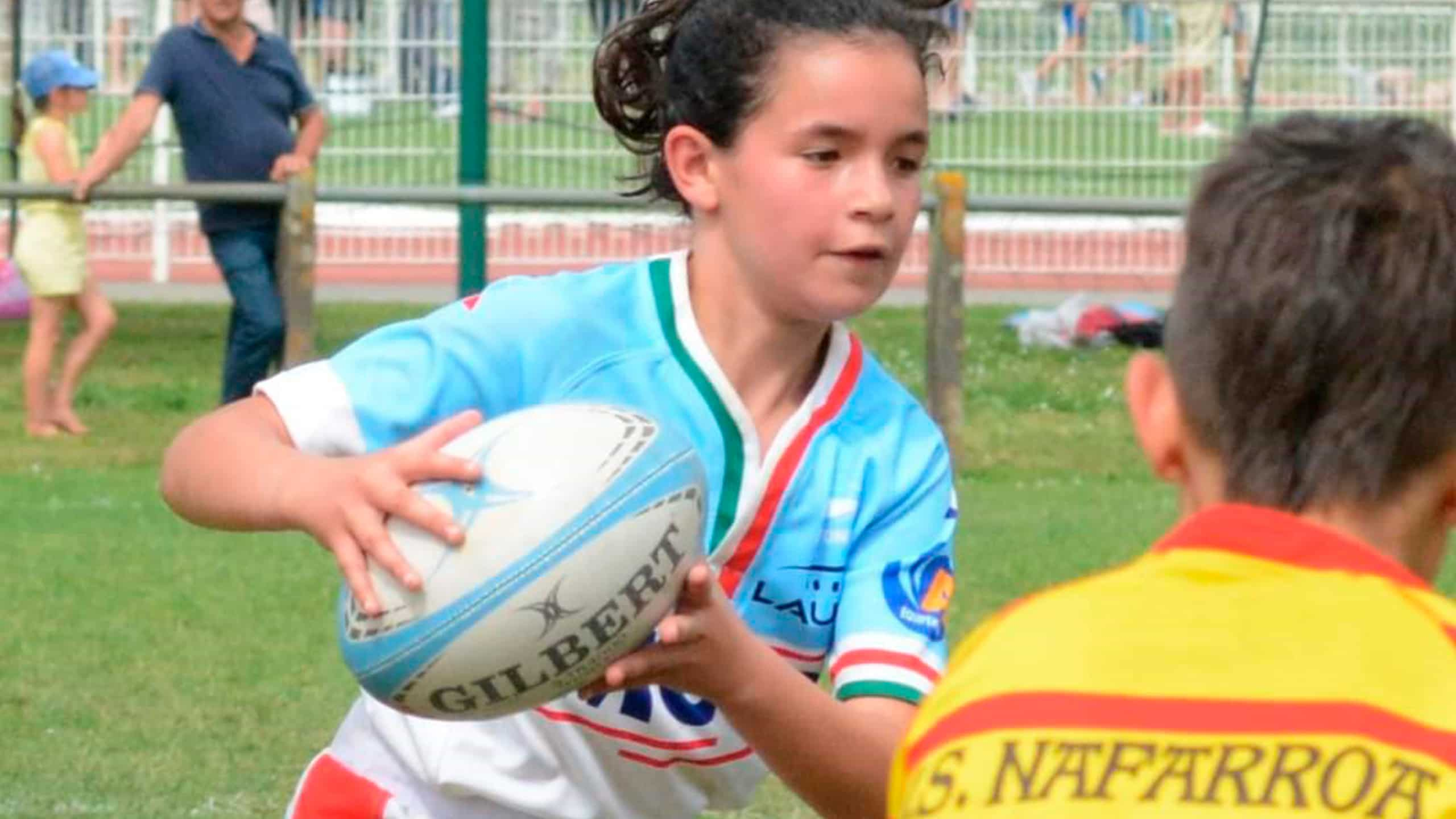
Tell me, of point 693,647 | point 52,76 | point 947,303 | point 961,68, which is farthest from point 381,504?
point 961,68

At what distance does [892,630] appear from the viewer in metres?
3.51

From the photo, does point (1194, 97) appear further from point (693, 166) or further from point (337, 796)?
point (337, 796)

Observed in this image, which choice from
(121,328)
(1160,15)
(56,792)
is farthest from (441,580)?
(1160,15)

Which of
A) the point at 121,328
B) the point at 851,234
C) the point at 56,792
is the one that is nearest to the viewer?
the point at 851,234

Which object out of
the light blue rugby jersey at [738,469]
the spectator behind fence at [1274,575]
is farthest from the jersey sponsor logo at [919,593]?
the spectator behind fence at [1274,575]

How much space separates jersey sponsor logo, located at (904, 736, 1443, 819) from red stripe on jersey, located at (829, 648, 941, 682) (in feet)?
5.03

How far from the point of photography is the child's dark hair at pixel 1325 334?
202 cm

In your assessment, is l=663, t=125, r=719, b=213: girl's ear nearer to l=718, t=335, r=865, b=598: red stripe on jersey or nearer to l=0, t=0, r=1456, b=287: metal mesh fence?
l=718, t=335, r=865, b=598: red stripe on jersey

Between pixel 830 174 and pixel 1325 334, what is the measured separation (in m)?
1.54

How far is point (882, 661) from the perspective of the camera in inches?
138

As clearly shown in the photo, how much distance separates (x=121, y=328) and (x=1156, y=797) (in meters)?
13.3

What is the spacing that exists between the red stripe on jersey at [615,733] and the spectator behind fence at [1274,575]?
1.41m

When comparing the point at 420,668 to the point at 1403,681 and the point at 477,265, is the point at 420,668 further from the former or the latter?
the point at 477,265

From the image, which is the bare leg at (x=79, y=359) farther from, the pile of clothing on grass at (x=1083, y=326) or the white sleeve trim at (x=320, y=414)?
the white sleeve trim at (x=320, y=414)
